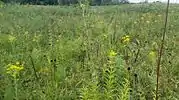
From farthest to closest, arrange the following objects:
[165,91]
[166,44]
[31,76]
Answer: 1. [166,44]
2. [31,76]
3. [165,91]

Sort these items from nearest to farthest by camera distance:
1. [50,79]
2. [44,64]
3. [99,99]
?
1. [99,99]
2. [50,79]
3. [44,64]

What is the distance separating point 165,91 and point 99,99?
55cm

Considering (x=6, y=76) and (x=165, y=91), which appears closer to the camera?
(x=165, y=91)

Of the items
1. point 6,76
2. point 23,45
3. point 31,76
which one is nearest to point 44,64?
point 31,76

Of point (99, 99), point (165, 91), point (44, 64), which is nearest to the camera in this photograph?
point (99, 99)

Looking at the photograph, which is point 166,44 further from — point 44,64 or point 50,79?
point 50,79

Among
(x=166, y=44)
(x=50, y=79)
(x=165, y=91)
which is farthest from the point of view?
(x=166, y=44)

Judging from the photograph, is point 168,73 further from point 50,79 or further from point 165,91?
point 50,79

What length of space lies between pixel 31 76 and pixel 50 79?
0.39 metres

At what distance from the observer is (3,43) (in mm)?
5324

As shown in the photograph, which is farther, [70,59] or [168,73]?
[70,59]

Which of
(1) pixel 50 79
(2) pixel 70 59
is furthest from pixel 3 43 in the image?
(1) pixel 50 79

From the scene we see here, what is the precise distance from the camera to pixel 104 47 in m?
4.14

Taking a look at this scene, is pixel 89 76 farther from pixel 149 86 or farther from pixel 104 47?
pixel 104 47
